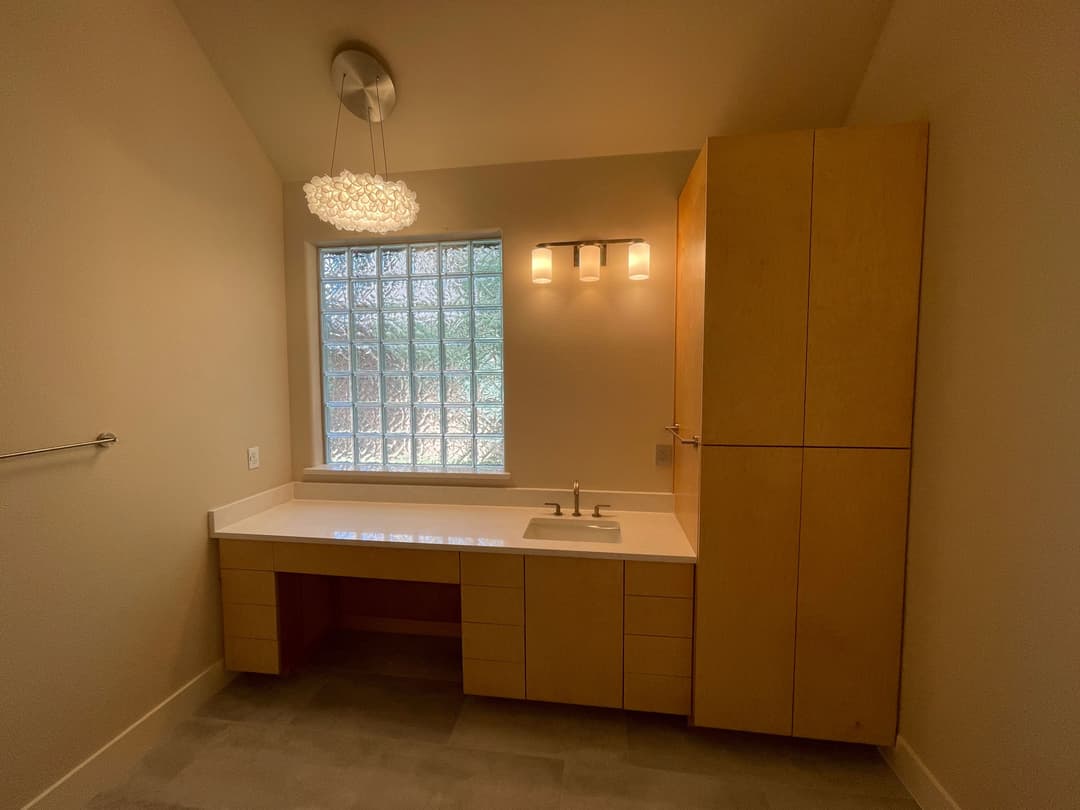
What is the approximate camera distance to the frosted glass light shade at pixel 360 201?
4.84 ft

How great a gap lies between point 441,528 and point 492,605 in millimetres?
406

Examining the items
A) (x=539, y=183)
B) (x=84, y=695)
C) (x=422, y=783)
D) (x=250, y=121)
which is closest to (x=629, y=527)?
(x=422, y=783)

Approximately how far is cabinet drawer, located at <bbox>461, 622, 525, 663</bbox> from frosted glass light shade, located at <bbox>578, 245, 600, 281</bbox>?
60.4 inches

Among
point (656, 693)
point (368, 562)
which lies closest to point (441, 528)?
point (368, 562)

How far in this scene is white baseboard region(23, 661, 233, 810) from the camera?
1312 mm

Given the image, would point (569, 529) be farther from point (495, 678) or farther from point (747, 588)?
point (747, 588)

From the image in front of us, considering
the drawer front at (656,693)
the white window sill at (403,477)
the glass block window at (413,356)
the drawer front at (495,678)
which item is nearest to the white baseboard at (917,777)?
the drawer front at (656,693)

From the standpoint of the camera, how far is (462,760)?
5.06 feet

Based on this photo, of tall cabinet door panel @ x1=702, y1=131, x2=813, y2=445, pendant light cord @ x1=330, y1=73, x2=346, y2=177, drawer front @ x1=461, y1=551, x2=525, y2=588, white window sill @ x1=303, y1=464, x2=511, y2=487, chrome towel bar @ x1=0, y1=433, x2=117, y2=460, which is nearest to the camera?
chrome towel bar @ x1=0, y1=433, x2=117, y2=460

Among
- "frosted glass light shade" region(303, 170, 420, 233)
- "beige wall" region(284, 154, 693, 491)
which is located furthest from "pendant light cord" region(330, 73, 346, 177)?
"frosted glass light shade" region(303, 170, 420, 233)

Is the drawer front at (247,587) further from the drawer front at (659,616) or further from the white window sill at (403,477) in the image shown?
the drawer front at (659,616)

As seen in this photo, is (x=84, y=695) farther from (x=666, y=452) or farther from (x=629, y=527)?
(x=666, y=452)

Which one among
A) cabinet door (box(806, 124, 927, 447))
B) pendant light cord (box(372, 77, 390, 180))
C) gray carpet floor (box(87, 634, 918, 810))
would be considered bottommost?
gray carpet floor (box(87, 634, 918, 810))

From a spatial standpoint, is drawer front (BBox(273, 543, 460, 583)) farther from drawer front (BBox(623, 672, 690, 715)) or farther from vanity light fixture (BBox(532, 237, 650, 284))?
vanity light fixture (BBox(532, 237, 650, 284))
